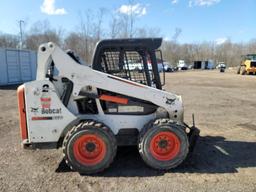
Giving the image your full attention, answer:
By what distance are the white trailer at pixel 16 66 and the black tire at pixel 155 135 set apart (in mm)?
20408

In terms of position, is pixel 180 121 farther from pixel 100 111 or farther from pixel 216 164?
pixel 100 111

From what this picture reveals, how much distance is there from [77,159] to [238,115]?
6.78m

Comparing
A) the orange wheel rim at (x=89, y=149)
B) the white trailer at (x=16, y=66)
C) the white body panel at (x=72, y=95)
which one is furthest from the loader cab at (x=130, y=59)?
the white trailer at (x=16, y=66)

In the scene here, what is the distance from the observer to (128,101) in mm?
4914

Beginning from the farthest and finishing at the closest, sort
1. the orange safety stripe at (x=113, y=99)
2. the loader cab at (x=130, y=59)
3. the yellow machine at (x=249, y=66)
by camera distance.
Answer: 1. the yellow machine at (x=249, y=66)
2. the loader cab at (x=130, y=59)
3. the orange safety stripe at (x=113, y=99)

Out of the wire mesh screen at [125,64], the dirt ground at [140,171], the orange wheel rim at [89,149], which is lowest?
the dirt ground at [140,171]

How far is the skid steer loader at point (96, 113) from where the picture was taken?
4680 millimetres

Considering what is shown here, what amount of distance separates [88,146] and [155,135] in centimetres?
108

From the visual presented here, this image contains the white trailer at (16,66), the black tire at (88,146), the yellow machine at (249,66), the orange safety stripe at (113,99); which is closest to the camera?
the black tire at (88,146)

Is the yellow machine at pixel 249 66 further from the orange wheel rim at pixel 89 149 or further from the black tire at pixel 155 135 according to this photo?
the orange wheel rim at pixel 89 149

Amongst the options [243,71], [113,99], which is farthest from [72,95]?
[243,71]

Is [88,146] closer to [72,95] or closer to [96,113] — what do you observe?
[96,113]

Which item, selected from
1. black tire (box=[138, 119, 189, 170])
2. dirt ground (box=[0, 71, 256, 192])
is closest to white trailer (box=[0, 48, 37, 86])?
dirt ground (box=[0, 71, 256, 192])

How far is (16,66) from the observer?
958 inches
